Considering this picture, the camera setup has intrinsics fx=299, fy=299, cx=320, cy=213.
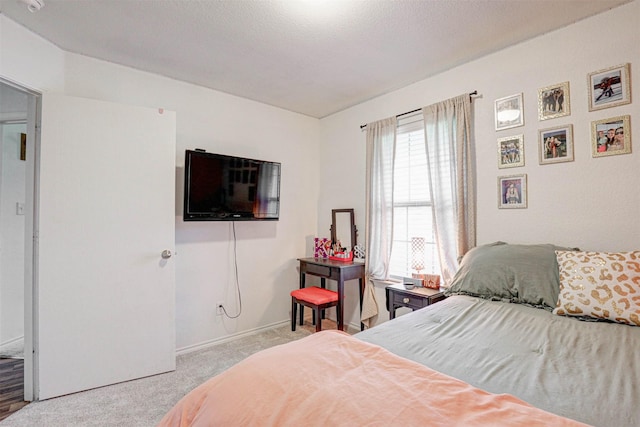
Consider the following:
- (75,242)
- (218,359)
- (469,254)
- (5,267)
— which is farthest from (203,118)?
(469,254)

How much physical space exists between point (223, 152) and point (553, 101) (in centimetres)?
287

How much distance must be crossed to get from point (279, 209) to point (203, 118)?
A: 1.25m

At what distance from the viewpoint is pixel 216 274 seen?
3.09 meters

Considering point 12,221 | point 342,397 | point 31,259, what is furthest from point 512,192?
point 12,221

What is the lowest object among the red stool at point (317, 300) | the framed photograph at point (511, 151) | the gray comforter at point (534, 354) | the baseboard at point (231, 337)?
the baseboard at point (231, 337)

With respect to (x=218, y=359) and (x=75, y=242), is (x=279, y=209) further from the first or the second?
(x=75, y=242)

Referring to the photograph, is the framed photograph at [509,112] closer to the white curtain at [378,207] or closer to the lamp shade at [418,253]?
the white curtain at [378,207]

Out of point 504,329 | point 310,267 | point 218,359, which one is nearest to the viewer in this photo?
point 504,329

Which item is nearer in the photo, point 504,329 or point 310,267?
point 504,329

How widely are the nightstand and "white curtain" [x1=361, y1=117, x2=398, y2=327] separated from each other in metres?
0.52

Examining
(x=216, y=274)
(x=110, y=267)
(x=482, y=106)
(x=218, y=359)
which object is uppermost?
(x=482, y=106)

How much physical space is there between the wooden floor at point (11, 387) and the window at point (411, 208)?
3.09 meters

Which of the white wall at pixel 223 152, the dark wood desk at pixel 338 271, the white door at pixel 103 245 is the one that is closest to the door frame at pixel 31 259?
the white door at pixel 103 245

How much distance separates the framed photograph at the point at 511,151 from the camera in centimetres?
225
